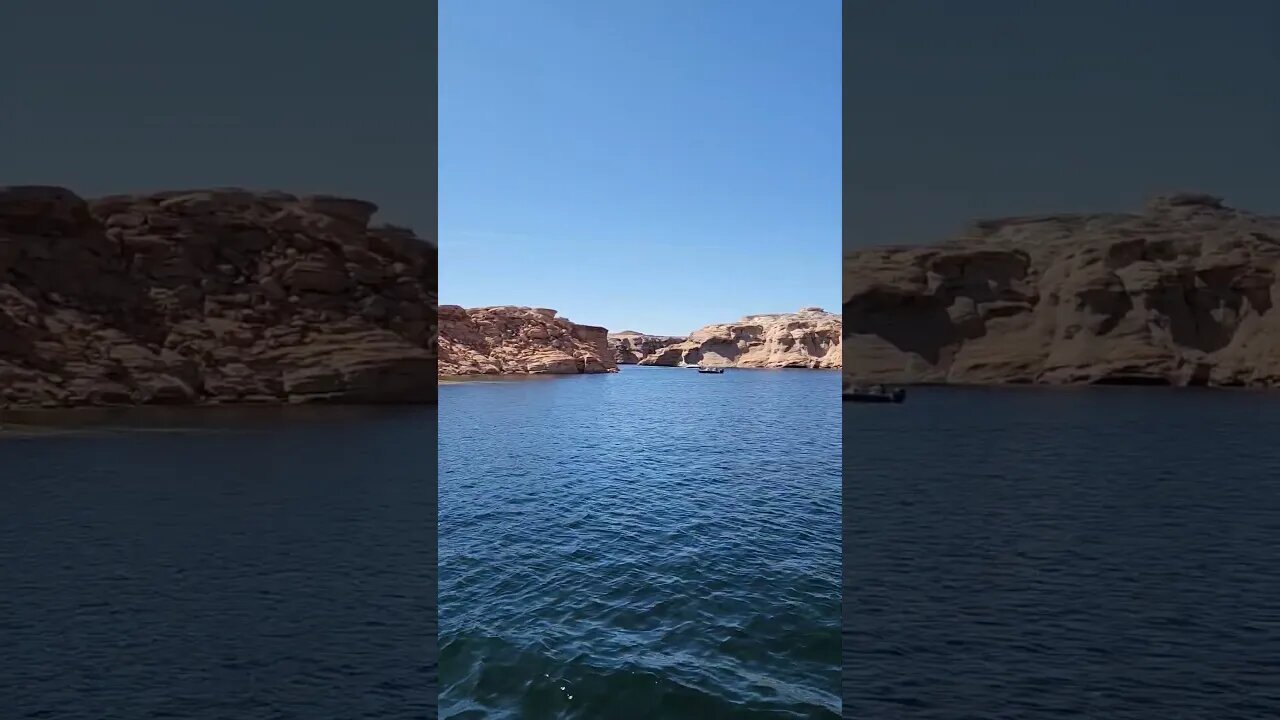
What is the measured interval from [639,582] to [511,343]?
8053 cm

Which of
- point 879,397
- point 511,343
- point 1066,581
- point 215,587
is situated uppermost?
point 511,343

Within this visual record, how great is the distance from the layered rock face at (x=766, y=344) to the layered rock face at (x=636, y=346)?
14.7 ft

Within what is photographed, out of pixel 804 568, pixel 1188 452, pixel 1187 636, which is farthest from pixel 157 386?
pixel 1188 452

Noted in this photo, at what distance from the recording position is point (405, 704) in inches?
292

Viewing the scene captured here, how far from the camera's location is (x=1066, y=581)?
10398 mm

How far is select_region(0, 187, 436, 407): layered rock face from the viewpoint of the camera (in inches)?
1164

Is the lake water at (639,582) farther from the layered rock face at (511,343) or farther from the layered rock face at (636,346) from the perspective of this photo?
the layered rock face at (636,346)

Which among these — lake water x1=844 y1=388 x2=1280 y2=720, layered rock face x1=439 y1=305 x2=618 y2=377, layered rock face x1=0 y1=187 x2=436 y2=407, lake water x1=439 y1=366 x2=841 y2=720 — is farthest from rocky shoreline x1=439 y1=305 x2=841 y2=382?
lake water x1=844 y1=388 x2=1280 y2=720

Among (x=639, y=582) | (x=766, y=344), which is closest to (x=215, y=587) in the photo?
(x=639, y=582)

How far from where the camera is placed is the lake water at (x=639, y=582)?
8.02 meters

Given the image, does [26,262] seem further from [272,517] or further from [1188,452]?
[1188,452]

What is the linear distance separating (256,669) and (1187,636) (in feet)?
44.6

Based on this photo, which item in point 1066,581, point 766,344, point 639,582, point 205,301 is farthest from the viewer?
point 766,344

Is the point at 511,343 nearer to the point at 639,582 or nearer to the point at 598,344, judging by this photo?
the point at 598,344
